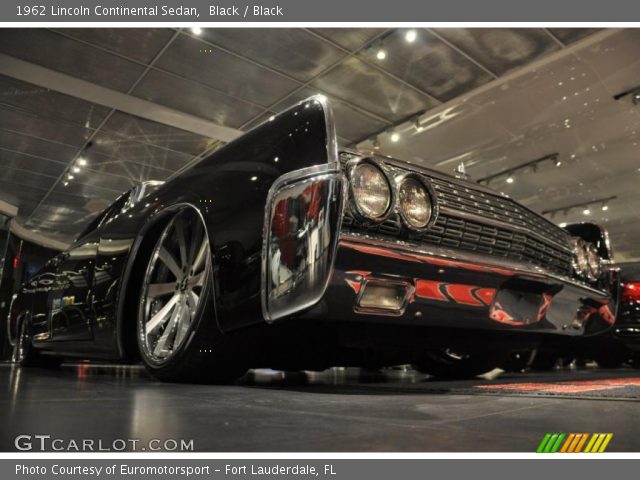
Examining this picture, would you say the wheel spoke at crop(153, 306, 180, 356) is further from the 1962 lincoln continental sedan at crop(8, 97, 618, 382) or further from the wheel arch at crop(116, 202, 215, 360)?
the wheel arch at crop(116, 202, 215, 360)

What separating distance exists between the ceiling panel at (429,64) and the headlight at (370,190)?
13.4 feet

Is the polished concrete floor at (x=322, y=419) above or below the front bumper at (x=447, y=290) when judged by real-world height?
below

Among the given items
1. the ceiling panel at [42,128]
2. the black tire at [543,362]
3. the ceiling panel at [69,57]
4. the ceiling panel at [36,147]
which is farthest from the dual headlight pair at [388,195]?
the ceiling panel at [36,147]

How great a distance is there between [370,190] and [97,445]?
1.25 m

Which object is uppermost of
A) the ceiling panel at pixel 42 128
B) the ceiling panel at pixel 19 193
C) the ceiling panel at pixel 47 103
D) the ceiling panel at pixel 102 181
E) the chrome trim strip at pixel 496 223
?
the ceiling panel at pixel 47 103

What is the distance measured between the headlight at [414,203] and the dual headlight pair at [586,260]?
4.29 ft

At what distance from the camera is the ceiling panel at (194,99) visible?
6.57m

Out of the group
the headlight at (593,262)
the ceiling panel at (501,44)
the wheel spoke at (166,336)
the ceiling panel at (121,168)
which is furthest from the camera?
the ceiling panel at (121,168)

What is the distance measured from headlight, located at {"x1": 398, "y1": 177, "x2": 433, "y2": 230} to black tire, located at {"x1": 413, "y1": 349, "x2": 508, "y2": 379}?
1409 mm

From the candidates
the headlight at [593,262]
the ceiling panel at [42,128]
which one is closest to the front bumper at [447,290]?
the headlight at [593,262]

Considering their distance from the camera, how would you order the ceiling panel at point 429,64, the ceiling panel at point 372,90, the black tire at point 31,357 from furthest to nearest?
1. the ceiling panel at point 372,90
2. the ceiling panel at point 429,64
3. the black tire at point 31,357

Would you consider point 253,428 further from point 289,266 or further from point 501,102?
point 501,102

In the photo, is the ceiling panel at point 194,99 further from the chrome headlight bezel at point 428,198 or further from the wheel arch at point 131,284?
the chrome headlight bezel at point 428,198

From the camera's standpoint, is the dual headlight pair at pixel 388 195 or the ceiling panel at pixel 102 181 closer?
the dual headlight pair at pixel 388 195
